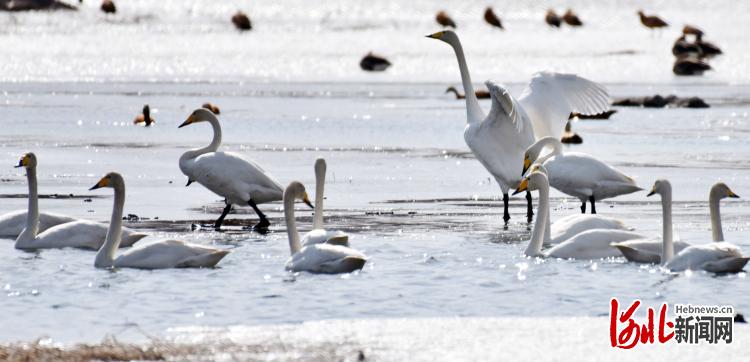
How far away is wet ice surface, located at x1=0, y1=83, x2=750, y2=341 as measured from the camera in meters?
7.94

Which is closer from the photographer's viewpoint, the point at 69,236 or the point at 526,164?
the point at 69,236

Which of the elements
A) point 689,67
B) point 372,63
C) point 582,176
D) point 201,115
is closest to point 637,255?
point 582,176

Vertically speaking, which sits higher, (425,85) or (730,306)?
(425,85)

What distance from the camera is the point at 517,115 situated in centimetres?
1259

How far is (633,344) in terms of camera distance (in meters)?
6.70

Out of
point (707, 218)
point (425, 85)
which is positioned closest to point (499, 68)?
point (425, 85)

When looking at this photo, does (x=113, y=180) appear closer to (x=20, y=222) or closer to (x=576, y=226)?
(x=20, y=222)

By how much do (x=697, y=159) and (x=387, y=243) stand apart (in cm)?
770

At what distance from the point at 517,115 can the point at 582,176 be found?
95 cm

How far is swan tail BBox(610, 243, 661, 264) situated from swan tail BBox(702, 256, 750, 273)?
21.5 inches

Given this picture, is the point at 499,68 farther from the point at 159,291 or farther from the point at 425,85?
the point at 159,291

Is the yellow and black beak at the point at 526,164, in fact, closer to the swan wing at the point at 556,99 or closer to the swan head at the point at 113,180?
the swan wing at the point at 556,99

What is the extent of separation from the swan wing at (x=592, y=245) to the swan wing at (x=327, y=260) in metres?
1.50

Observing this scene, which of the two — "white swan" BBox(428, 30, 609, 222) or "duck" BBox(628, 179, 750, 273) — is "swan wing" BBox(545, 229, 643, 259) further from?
"white swan" BBox(428, 30, 609, 222)
